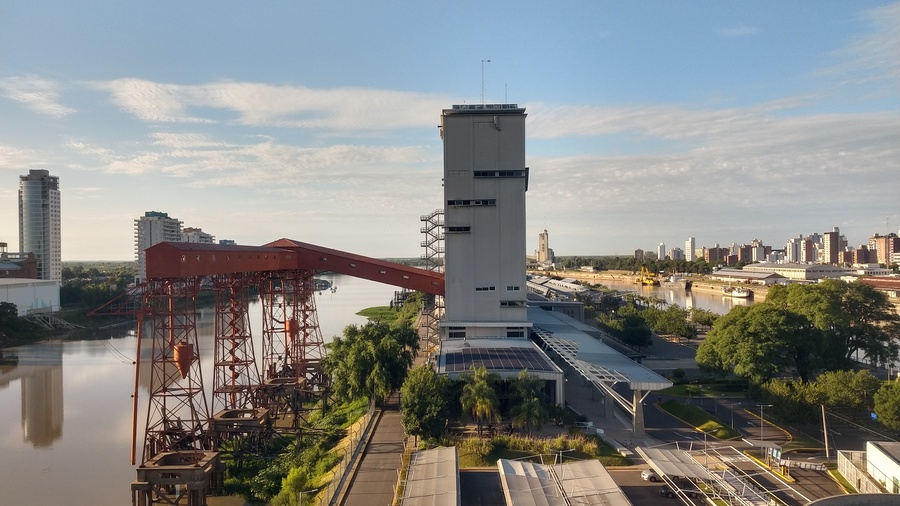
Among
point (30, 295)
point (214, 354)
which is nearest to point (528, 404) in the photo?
point (214, 354)

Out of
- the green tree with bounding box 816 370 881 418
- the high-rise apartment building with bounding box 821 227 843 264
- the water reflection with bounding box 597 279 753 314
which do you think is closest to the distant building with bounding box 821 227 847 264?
the high-rise apartment building with bounding box 821 227 843 264

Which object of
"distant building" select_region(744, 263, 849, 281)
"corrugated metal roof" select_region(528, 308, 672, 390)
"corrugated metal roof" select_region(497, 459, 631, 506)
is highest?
"distant building" select_region(744, 263, 849, 281)

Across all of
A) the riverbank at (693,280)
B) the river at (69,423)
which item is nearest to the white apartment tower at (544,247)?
the riverbank at (693,280)

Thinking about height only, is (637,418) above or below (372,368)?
below

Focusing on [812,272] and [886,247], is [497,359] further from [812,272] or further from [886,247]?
[886,247]

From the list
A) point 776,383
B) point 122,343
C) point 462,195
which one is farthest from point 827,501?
point 122,343

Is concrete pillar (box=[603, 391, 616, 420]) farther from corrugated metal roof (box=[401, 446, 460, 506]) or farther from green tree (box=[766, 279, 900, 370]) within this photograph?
green tree (box=[766, 279, 900, 370])

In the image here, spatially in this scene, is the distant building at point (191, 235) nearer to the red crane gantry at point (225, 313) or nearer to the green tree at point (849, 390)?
the red crane gantry at point (225, 313)
